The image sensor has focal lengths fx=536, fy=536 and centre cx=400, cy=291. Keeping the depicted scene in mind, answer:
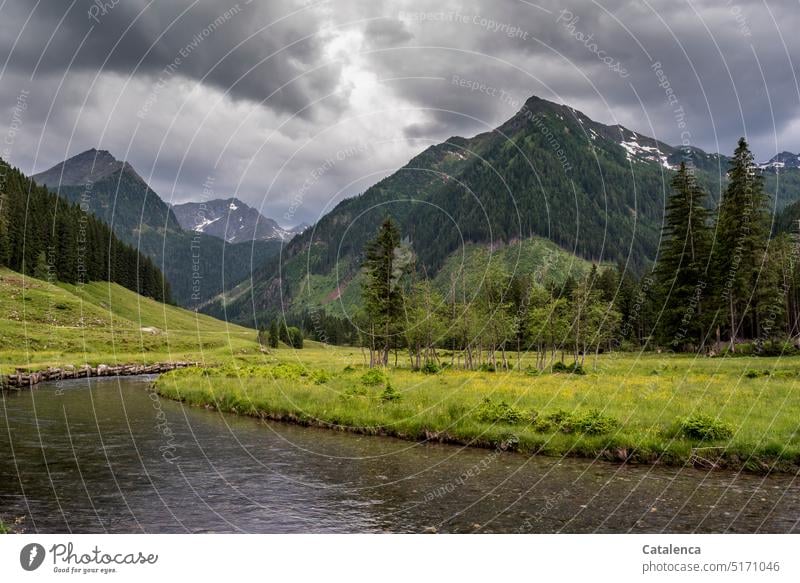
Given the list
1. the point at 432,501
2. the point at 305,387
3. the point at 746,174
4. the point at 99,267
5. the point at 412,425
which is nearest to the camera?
the point at 432,501

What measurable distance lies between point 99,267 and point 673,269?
149501 millimetres

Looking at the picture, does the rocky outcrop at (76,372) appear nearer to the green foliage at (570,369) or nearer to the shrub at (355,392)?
the shrub at (355,392)

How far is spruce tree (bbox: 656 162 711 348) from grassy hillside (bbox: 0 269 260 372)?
6760 centimetres

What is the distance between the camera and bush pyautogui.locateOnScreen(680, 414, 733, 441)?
23.3 meters

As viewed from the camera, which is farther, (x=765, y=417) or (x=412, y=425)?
(x=412, y=425)

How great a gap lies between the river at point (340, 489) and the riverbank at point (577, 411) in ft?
4.09

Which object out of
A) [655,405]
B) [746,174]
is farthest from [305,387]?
[746,174]

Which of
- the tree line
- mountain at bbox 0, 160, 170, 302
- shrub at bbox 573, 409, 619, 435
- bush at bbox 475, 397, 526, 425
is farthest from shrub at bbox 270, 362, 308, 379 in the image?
mountain at bbox 0, 160, 170, 302

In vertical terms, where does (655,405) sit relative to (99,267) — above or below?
below

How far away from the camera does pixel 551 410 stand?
2970 centimetres

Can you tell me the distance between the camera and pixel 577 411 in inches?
1134

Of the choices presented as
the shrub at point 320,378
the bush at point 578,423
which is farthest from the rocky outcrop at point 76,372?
the bush at point 578,423
